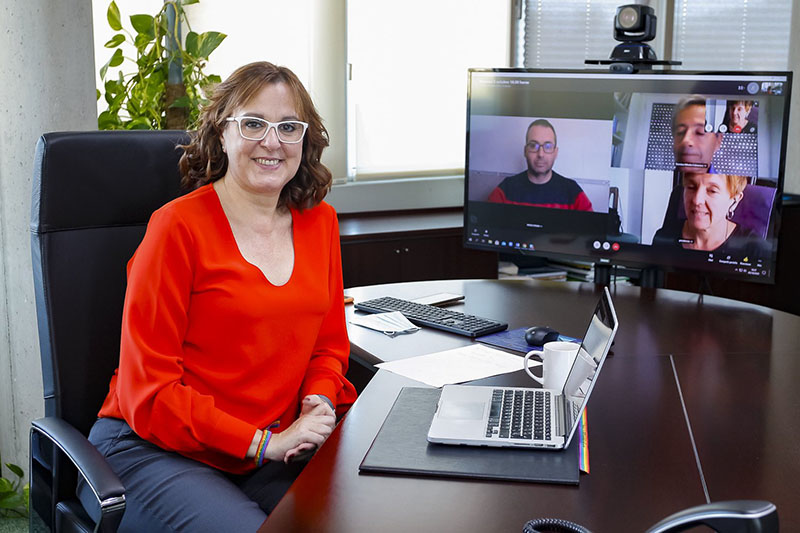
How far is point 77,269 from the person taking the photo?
1.75 meters

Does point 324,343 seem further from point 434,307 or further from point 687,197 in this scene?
point 687,197

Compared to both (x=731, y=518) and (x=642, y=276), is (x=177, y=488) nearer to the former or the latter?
(x=731, y=518)

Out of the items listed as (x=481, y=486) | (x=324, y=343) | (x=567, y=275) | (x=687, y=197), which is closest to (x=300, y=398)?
(x=324, y=343)

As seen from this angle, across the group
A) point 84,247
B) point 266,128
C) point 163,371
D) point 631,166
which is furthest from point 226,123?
point 631,166

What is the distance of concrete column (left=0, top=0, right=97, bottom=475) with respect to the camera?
101 inches

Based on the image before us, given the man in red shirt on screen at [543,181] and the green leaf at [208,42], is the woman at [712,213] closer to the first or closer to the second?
the man in red shirt on screen at [543,181]

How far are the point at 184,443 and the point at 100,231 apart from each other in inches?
18.7

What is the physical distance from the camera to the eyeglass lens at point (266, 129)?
182 centimetres

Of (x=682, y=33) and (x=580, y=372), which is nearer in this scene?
(x=580, y=372)

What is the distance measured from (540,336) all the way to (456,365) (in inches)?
10.5

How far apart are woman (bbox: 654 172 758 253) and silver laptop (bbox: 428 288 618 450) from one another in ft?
3.00

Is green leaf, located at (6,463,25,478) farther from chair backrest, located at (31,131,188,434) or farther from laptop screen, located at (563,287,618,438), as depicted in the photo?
laptop screen, located at (563,287,618,438)

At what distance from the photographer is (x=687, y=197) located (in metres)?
2.41

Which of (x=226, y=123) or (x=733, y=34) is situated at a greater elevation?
(x=733, y=34)
